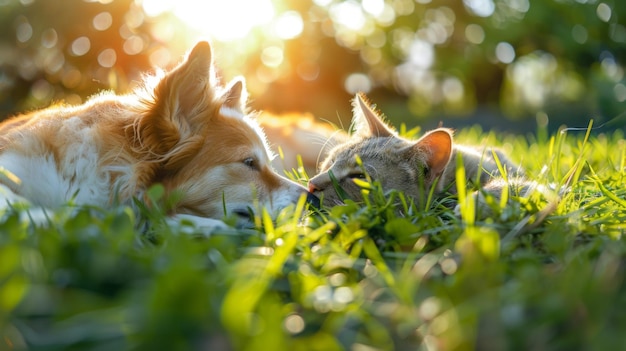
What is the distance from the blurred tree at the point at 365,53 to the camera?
36.3 ft

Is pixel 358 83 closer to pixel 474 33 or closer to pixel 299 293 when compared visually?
pixel 474 33

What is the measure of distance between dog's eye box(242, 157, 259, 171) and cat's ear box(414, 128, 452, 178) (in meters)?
0.87

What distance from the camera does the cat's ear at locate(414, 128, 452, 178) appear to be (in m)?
2.95

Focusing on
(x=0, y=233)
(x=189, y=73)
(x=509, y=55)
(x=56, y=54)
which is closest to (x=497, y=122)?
(x=509, y=55)

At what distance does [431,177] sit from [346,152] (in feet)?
2.13

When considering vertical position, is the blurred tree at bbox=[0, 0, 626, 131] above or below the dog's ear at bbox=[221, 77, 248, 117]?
below

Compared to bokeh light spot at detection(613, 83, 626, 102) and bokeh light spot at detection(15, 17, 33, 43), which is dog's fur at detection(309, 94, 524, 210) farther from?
bokeh light spot at detection(15, 17, 33, 43)

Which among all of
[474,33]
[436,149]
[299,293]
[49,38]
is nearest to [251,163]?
[436,149]

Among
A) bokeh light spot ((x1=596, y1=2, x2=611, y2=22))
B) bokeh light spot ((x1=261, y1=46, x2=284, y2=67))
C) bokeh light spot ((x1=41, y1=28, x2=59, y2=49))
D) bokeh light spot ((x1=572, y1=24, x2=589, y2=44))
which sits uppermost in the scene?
bokeh light spot ((x1=41, y1=28, x2=59, y2=49))

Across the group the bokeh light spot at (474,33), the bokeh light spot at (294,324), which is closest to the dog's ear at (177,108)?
the bokeh light spot at (294,324)

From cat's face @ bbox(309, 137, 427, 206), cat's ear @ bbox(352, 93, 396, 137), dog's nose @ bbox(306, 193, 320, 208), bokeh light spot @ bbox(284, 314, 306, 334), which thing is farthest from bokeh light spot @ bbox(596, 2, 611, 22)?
bokeh light spot @ bbox(284, 314, 306, 334)

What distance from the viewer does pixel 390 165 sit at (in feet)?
10.5

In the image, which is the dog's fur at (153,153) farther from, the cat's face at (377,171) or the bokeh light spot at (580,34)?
the bokeh light spot at (580,34)

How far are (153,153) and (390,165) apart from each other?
51.4 inches
